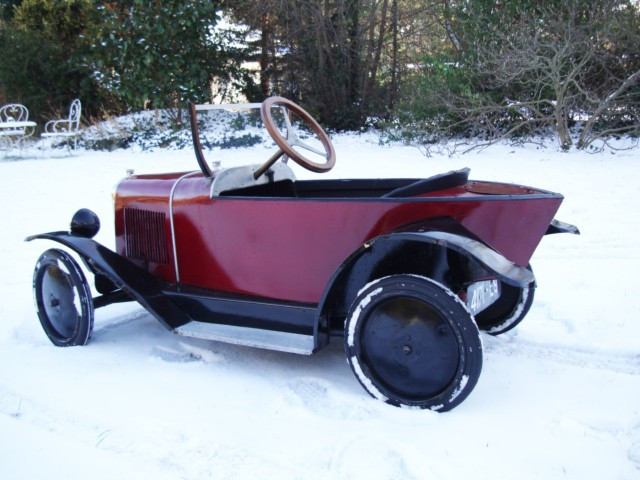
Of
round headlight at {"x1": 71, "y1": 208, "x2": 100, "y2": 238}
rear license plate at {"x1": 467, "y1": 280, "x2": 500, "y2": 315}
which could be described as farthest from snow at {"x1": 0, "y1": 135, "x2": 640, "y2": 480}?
round headlight at {"x1": 71, "y1": 208, "x2": 100, "y2": 238}

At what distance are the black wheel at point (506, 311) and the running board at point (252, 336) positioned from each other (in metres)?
1.07

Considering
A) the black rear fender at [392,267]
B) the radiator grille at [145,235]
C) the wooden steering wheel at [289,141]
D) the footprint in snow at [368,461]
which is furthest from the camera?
the radiator grille at [145,235]

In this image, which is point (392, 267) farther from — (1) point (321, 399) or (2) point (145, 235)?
(2) point (145, 235)

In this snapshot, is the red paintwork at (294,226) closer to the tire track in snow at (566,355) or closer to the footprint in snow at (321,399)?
the footprint in snow at (321,399)

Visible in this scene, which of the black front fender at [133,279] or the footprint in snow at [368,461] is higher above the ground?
the black front fender at [133,279]

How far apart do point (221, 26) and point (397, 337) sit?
38.5 ft

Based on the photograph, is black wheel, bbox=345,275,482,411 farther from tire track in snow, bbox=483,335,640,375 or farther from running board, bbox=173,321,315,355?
tire track in snow, bbox=483,335,640,375

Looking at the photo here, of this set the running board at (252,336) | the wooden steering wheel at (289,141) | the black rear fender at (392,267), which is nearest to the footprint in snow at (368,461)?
the running board at (252,336)

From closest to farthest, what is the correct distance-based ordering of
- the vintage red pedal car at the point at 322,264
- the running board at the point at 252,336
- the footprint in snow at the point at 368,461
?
the footprint in snow at the point at 368,461
the vintage red pedal car at the point at 322,264
the running board at the point at 252,336

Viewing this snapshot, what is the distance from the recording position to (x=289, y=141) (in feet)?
10.4

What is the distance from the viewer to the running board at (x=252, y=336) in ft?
8.70

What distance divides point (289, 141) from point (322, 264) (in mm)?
816

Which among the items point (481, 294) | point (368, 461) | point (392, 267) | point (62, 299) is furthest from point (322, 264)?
Result: point (62, 299)

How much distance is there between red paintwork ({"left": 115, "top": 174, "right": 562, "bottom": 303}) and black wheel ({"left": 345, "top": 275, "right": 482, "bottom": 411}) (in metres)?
0.35
